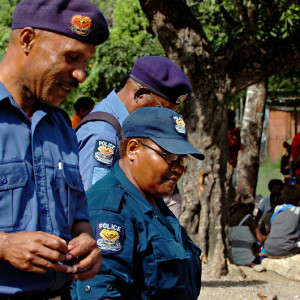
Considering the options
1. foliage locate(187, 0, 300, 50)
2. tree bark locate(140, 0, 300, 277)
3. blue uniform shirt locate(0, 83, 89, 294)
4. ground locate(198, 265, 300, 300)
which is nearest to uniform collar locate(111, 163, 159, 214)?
blue uniform shirt locate(0, 83, 89, 294)

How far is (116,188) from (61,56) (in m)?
0.72

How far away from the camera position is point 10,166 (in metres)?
1.78

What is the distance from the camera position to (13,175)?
1.78 m

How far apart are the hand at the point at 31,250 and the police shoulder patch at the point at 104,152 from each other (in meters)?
1.32

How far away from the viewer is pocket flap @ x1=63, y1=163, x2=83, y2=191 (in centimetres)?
197

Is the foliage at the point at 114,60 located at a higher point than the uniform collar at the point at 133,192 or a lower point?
higher

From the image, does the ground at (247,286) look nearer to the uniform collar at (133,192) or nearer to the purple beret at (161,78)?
the purple beret at (161,78)

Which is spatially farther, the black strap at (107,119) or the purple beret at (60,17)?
the black strap at (107,119)

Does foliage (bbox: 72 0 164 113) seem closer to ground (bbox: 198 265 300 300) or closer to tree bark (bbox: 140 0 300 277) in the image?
tree bark (bbox: 140 0 300 277)

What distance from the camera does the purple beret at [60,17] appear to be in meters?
1.95

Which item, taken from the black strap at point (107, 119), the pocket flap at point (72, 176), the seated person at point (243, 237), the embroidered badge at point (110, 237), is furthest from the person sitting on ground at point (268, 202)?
the pocket flap at point (72, 176)

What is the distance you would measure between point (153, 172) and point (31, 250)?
0.98m

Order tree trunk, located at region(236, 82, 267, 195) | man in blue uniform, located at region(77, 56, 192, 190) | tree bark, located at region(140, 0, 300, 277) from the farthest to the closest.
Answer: tree trunk, located at region(236, 82, 267, 195), tree bark, located at region(140, 0, 300, 277), man in blue uniform, located at region(77, 56, 192, 190)

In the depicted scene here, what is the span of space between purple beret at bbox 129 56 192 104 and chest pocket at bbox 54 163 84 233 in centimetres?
163
